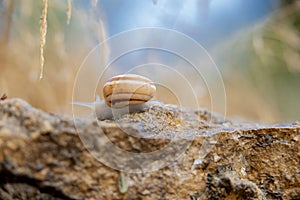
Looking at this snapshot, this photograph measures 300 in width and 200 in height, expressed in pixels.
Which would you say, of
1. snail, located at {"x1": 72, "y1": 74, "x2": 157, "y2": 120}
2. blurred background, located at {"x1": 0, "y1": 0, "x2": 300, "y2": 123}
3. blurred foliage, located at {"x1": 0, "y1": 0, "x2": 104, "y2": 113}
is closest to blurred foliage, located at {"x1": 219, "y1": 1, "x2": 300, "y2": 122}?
blurred background, located at {"x1": 0, "y1": 0, "x2": 300, "y2": 123}

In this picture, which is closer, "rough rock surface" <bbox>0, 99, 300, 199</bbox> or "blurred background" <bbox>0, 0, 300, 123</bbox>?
"rough rock surface" <bbox>0, 99, 300, 199</bbox>

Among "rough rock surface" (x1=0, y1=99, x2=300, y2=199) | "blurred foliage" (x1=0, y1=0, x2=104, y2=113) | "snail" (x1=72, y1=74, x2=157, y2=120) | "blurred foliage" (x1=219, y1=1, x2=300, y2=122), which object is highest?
"blurred foliage" (x1=219, y1=1, x2=300, y2=122)

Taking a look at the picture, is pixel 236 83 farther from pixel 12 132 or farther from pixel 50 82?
pixel 12 132

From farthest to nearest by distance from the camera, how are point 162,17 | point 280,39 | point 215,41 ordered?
point 215,41
point 280,39
point 162,17

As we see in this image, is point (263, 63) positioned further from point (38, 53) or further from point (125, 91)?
point (125, 91)

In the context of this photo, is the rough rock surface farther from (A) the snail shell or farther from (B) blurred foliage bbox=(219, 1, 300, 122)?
(B) blurred foliage bbox=(219, 1, 300, 122)

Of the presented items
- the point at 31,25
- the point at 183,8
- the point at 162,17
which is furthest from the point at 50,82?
the point at 183,8
